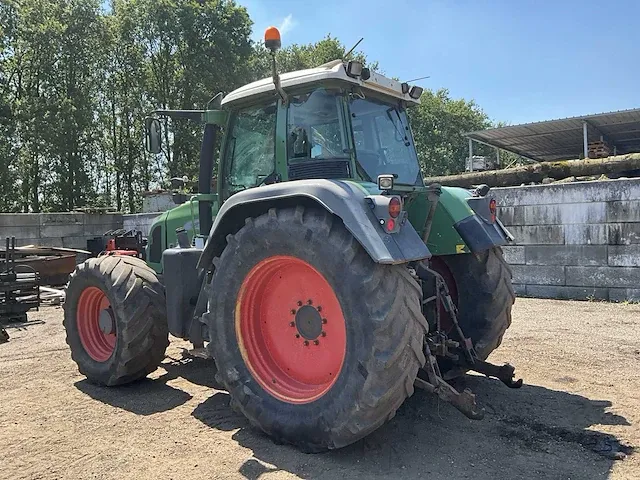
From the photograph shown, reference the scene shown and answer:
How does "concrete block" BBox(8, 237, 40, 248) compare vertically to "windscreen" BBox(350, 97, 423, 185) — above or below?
below

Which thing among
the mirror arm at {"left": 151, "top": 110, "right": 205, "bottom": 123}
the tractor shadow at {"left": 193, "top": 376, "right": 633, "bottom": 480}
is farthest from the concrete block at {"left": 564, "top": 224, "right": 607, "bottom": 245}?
the mirror arm at {"left": 151, "top": 110, "right": 205, "bottom": 123}

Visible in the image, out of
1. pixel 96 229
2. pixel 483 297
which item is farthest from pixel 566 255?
pixel 96 229

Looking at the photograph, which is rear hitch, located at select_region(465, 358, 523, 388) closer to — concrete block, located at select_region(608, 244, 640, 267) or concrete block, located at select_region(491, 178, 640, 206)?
concrete block, located at select_region(608, 244, 640, 267)

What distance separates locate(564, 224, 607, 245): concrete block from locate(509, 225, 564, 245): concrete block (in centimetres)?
11

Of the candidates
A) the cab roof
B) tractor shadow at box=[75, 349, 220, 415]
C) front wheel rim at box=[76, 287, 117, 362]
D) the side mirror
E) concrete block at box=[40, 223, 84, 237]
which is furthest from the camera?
concrete block at box=[40, 223, 84, 237]

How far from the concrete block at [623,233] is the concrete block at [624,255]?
0.23 feet

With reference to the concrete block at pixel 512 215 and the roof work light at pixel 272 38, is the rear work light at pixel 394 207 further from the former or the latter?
the concrete block at pixel 512 215

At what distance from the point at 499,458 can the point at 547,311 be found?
16.9 ft

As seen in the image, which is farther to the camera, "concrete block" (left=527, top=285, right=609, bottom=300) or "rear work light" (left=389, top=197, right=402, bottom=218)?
"concrete block" (left=527, top=285, right=609, bottom=300)

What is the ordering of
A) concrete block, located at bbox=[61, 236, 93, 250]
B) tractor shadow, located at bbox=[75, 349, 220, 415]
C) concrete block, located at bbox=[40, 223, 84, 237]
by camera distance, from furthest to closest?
concrete block, located at bbox=[61, 236, 93, 250] → concrete block, located at bbox=[40, 223, 84, 237] → tractor shadow, located at bbox=[75, 349, 220, 415]

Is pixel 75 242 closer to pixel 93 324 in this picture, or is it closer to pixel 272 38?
pixel 93 324

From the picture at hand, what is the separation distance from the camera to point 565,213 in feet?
29.5

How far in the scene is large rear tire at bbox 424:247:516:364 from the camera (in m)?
4.41

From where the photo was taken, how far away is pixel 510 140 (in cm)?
2028
